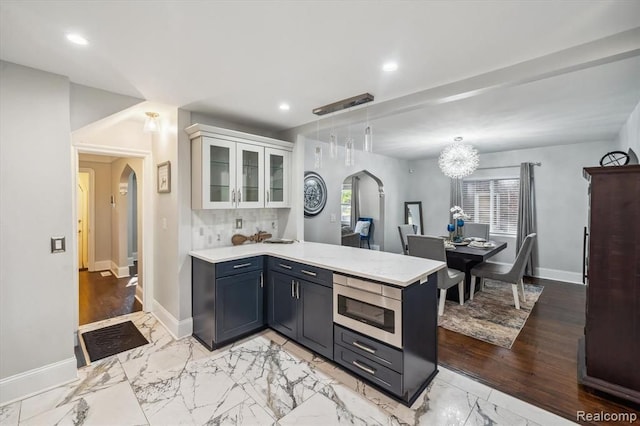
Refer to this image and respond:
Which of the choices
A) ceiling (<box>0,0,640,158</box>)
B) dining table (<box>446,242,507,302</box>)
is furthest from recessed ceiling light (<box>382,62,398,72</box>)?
dining table (<box>446,242,507,302</box>)

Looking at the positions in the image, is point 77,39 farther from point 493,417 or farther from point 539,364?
point 539,364

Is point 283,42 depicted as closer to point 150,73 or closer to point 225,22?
point 225,22

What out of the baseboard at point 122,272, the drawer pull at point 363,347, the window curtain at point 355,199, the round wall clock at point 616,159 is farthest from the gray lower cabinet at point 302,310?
the window curtain at point 355,199

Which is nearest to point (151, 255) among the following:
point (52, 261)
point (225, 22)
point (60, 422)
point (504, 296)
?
point (52, 261)

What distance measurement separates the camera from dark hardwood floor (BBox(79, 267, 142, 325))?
371cm

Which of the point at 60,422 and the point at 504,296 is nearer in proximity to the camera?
the point at 60,422

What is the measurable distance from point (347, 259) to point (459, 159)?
115 inches

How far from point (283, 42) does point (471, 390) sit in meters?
2.85

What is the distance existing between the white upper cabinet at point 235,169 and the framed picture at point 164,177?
31cm

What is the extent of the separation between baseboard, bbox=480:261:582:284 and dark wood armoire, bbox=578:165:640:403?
10.7ft

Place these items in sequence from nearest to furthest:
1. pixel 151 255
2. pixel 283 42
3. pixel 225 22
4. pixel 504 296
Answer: pixel 225 22 < pixel 283 42 < pixel 151 255 < pixel 504 296

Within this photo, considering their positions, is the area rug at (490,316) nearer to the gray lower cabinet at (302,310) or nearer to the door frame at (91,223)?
the gray lower cabinet at (302,310)

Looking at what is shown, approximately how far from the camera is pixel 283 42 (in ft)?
6.02

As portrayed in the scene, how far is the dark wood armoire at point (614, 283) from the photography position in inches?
79.8
